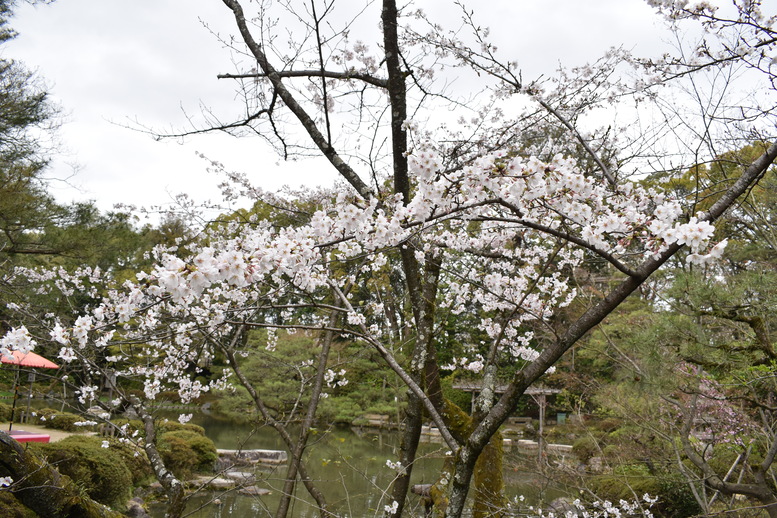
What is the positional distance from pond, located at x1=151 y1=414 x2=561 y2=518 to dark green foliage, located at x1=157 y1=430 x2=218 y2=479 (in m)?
0.67

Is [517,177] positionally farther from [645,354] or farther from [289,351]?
[289,351]

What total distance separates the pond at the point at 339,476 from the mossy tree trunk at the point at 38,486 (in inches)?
33.8

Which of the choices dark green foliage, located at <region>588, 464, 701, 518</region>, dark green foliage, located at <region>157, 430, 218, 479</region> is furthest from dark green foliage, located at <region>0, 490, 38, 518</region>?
dark green foliage, located at <region>588, 464, 701, 518</region>

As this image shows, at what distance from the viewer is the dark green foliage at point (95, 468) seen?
5211 mm

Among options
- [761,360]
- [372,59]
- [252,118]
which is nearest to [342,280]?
[252,118]

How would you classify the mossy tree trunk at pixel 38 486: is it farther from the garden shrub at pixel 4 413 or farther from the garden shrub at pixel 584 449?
the garden shrub at pixel 584 449

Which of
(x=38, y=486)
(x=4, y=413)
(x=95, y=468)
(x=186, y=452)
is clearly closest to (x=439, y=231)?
(x=38, y=486)

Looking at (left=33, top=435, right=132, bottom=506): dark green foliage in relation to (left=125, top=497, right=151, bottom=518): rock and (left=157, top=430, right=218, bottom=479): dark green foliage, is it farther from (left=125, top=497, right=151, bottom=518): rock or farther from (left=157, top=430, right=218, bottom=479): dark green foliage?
(left=157, top=430, right=218, bottom=479): dark green foliage

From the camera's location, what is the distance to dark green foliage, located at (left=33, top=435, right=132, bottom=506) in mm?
5211

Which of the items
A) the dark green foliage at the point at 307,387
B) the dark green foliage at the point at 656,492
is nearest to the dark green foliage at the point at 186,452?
the dark green foliage at the point at 307,387

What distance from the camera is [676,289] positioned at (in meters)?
5.08

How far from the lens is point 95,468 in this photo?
552 centimetres

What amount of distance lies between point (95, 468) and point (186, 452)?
245 cm

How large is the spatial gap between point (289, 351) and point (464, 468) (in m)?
10.6
